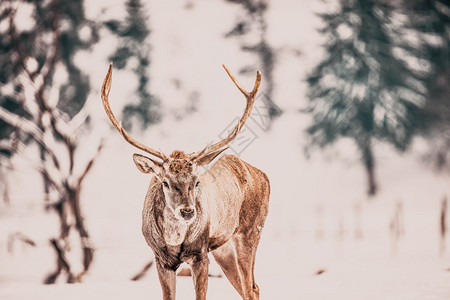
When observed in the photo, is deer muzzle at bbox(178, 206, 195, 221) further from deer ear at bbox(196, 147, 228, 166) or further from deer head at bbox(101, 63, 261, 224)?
deer ear at bbox(196, 147, 228, 166)

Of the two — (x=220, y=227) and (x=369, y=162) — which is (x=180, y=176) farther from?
(x=369, y=162)

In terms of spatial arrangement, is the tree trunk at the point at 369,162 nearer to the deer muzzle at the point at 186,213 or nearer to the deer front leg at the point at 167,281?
the deer front leg at the point at 167,281

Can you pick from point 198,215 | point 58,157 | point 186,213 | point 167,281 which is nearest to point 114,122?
point 198,215

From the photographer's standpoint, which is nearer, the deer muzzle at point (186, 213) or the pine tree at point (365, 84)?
the deer muzzle at point (186, 213)

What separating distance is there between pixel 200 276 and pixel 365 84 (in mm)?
18163

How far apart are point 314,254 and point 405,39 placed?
38.1 feet

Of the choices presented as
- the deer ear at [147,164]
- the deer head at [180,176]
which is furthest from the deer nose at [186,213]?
the deer ear at [147,164]

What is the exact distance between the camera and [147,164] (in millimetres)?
4859

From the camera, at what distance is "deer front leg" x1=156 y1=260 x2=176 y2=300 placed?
4815mm

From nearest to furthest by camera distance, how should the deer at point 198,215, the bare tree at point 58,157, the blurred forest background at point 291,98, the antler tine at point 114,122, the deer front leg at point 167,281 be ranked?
the deer at point 198,215 → the deer front leg at point 167,281 → the antler tine at point 114,122 → the bare tree at point 58,157 → the blurred forest background at point 291,98

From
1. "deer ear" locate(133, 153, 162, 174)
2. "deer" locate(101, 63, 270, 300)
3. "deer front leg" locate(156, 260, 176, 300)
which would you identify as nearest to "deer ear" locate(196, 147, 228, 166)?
"deer" locate(101, 63, 270, 300)

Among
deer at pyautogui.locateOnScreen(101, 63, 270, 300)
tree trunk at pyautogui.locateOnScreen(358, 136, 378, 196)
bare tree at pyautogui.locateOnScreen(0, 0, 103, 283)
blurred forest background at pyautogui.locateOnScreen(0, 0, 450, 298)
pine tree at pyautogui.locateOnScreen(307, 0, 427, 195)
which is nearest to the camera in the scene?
deer at pyautogui.locateOnScreen(101, 63, 270, 300)

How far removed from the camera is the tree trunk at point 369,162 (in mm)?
21703

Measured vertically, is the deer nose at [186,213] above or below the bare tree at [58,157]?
above
